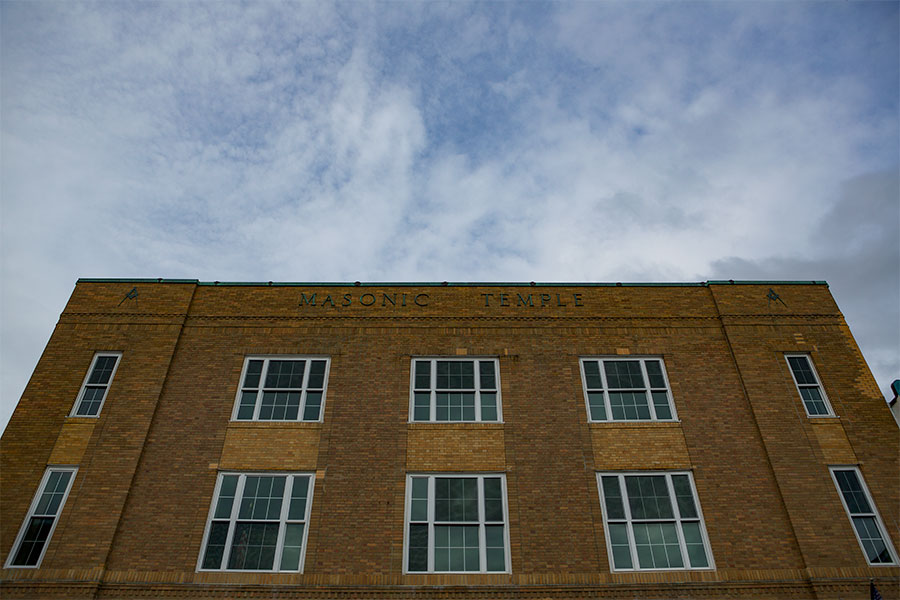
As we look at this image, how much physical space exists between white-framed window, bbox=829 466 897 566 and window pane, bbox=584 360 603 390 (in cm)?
600

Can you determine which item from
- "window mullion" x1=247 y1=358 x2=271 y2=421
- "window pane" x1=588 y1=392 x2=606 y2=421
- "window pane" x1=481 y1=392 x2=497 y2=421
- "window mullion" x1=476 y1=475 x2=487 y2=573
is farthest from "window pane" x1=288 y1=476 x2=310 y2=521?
"window pane" x1=588 y1=392 x2=606 y2=421

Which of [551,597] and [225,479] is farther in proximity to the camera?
[225,479]

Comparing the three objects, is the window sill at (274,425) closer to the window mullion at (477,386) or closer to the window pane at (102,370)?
the window pane at (102,370)

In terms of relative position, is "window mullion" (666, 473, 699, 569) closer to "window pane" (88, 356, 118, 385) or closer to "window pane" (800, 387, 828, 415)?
"window pane" (800, 387, 828, 415)

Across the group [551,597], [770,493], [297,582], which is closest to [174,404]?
[297,582]

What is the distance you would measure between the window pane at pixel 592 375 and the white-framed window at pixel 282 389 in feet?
23.7

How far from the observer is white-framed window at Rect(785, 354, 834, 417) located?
16.2 meters

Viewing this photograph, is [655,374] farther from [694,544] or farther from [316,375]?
[316,375]

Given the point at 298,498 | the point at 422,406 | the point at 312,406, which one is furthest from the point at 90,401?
the point at 422,406

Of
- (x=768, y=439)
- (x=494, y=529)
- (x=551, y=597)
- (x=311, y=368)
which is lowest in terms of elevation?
(x=551, y=597)

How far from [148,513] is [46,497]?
2.56 m

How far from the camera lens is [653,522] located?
564 inches

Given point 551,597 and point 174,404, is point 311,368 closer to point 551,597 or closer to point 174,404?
point 174,404

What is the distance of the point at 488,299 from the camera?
1814 cm
